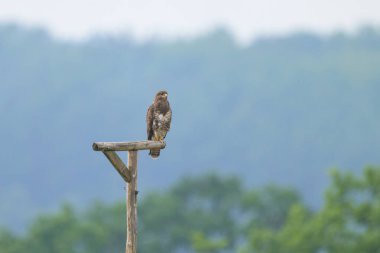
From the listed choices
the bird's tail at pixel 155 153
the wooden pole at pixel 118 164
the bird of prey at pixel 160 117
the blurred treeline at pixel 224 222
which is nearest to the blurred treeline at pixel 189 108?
the blurred treeline at pixel 224 222

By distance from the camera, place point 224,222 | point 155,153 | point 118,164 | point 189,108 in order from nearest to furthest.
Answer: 1. point 118,164
2. point 155,153
3. point 224,222
4. point 189,108

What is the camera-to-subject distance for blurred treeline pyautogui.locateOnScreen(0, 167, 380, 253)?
168 feet

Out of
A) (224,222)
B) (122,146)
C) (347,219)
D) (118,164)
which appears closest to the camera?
(122,146)

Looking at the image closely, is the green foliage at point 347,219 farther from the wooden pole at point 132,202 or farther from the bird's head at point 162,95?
the wooden pole at point 132,202

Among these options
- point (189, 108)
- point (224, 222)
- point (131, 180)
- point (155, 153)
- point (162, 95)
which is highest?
point (189, 108)

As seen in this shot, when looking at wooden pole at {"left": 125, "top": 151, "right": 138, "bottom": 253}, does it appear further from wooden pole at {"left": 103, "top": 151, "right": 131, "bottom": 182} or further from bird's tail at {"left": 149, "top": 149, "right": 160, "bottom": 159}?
bird's tail at {"left": 149, "top": 149, "right": 160, "bottom": 159}

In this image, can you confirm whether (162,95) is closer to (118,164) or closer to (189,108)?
(118,164)

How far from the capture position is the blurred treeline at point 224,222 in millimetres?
51062

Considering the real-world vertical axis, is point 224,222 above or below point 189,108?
below

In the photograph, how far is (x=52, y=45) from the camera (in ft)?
612

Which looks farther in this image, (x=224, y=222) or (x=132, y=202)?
(x=224, y=222)

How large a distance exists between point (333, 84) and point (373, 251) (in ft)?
381

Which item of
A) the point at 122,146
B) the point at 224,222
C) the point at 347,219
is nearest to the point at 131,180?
the point at 122,146

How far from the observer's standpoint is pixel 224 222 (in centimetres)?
8219
